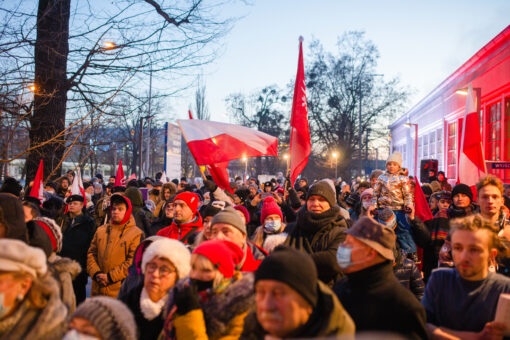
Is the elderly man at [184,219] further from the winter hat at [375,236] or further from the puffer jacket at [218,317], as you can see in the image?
the winter hat at [375,236]

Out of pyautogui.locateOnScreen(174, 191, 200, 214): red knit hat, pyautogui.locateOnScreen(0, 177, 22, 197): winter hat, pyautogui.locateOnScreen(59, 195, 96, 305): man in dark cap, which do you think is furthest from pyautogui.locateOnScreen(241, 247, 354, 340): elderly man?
pyautogui.locateOnScreen(0, 177, 22, 197): winter hat

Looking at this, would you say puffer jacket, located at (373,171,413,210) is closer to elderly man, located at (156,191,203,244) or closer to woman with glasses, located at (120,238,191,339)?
elderly man, located at (156,191,203,244)

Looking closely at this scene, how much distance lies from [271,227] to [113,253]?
6.21ft

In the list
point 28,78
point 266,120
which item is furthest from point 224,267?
point 266,120

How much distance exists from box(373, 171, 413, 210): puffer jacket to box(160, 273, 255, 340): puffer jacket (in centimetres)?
428

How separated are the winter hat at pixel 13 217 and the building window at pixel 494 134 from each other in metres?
15.3

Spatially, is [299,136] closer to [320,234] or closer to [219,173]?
[219,173]

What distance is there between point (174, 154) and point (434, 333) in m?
17.9

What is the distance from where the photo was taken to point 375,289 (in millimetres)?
2652

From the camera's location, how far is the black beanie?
206cm

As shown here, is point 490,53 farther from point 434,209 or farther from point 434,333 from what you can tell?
point 434,333

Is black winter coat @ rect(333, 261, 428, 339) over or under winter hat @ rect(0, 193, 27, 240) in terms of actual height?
under

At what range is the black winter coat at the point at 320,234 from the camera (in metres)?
4.02

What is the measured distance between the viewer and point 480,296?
2918 millimetres
